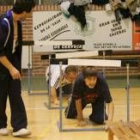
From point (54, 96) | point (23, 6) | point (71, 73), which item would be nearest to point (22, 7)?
point (23, 6)

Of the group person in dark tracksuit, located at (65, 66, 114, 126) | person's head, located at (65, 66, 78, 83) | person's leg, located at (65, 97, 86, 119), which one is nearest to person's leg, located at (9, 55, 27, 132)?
person in dark tracksuit, located at (65, 66, 114, 126)

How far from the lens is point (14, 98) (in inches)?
196

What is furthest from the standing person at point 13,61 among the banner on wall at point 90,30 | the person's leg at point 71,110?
the banner on wall at point 90,30

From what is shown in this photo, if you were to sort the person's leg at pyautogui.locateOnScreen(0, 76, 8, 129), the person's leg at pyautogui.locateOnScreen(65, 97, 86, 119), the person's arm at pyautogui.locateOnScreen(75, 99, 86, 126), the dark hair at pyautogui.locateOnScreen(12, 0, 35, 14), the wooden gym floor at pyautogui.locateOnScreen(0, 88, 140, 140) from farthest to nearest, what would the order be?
1. the person's leg at pyautogui.locateOnScreen(65, 97, 86, 119)
2. the person's arm at pyautogui.locateOnScreen(75, 99, 86, 126)
3. the wooden gym floor at pyautogui.locateOnScreen(0, 88, 140, 140)
4. the person's leg at pyautogui.locateOnScreen(0, 76, 8, 129)
5. the dark hair at pyautogui.locateOnScreen(12, 0, 35, 14)

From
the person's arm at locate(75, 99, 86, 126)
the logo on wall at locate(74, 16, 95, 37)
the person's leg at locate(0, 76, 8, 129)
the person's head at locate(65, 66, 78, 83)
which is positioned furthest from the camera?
the logo on wall at locate(74, 16, 95, 37)

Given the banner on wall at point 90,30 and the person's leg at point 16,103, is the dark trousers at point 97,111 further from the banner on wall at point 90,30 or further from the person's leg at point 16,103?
the banner on wall at point 90,30

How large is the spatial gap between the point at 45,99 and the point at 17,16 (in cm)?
274

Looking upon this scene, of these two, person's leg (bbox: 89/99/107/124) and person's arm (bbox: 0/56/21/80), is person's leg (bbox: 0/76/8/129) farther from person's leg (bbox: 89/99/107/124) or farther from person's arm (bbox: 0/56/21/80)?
person's leg (bbox: 89/99/107/124)

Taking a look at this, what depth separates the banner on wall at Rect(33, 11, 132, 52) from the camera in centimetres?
948

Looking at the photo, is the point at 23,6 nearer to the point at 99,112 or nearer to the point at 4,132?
the point at 4,132

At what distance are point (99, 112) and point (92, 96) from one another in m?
0.29

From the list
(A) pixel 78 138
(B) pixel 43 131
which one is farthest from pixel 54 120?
(A) pixel 78 138

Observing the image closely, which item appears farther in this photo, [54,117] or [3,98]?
[54,117]

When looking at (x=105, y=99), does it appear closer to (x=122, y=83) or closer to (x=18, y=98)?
(x=18, y=98)
